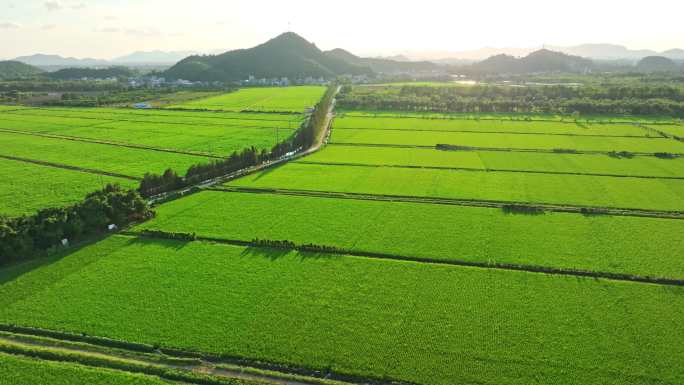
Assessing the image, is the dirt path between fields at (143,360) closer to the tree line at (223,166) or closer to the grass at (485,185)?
the tree line at (223,166)

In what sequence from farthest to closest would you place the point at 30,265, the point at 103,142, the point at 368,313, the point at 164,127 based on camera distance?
the point at 164,127 → the point at 103,142 → the point at 30,265 → the point at 368,313

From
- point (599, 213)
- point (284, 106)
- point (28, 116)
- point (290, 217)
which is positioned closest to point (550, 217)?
point (599, 213)

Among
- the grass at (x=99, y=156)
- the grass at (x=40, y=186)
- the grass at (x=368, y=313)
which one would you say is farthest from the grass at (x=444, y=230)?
the grass at (x=99, y=156)

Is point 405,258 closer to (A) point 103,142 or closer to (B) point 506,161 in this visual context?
(B) point 506,161

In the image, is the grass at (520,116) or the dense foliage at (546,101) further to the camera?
the dense foliage at (546,101)

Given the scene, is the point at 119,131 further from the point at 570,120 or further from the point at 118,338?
the point at 570,120

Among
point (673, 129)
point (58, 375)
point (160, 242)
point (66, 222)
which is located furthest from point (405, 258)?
point (673, 129)
